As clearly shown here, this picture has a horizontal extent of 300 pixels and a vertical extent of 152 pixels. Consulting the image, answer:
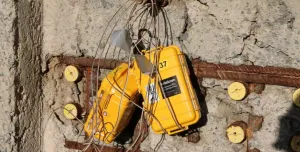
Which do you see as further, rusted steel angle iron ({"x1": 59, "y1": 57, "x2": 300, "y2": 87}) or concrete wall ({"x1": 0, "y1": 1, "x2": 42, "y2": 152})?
concrete wall ({"x1": 0, "y1": 1, "x2": 42, "y2": 152})

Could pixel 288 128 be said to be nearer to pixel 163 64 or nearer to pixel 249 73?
pixel 249 73

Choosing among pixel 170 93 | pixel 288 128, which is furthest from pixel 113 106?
pixel 288 128

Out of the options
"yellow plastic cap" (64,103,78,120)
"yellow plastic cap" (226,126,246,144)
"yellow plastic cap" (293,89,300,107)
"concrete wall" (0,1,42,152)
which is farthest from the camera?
"yellow plastic cap" (64,103,78,120)

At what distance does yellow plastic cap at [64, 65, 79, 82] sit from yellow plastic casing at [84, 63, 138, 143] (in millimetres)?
187

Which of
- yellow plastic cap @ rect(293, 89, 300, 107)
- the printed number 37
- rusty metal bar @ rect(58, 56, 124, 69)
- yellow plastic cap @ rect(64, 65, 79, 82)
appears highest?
rusty metal bar @ rect(58, 56, 124, 69)

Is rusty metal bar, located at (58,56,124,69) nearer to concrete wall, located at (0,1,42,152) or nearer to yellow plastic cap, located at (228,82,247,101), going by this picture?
concrete wall, located at (0,1,42,152)

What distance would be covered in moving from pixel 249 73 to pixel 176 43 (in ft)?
1.03

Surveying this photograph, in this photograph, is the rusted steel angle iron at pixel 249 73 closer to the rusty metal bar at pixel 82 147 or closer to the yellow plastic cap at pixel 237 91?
the yellow plastic cap at pixel 237 91

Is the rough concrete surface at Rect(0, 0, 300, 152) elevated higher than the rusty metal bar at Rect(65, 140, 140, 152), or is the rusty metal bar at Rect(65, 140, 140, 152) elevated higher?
the rough concrete surface at Rect(0, 0, 300, 152)

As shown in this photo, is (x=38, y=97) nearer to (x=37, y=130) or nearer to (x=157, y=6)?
(x=37, y=130)

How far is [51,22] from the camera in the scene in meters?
2.06

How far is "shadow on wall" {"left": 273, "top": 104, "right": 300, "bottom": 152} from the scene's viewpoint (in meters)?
1.64

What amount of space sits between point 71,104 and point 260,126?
2.67ft

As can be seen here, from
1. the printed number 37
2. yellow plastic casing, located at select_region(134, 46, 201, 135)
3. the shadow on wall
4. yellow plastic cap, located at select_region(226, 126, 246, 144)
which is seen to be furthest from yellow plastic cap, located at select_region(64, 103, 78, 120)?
the shadow on wall
